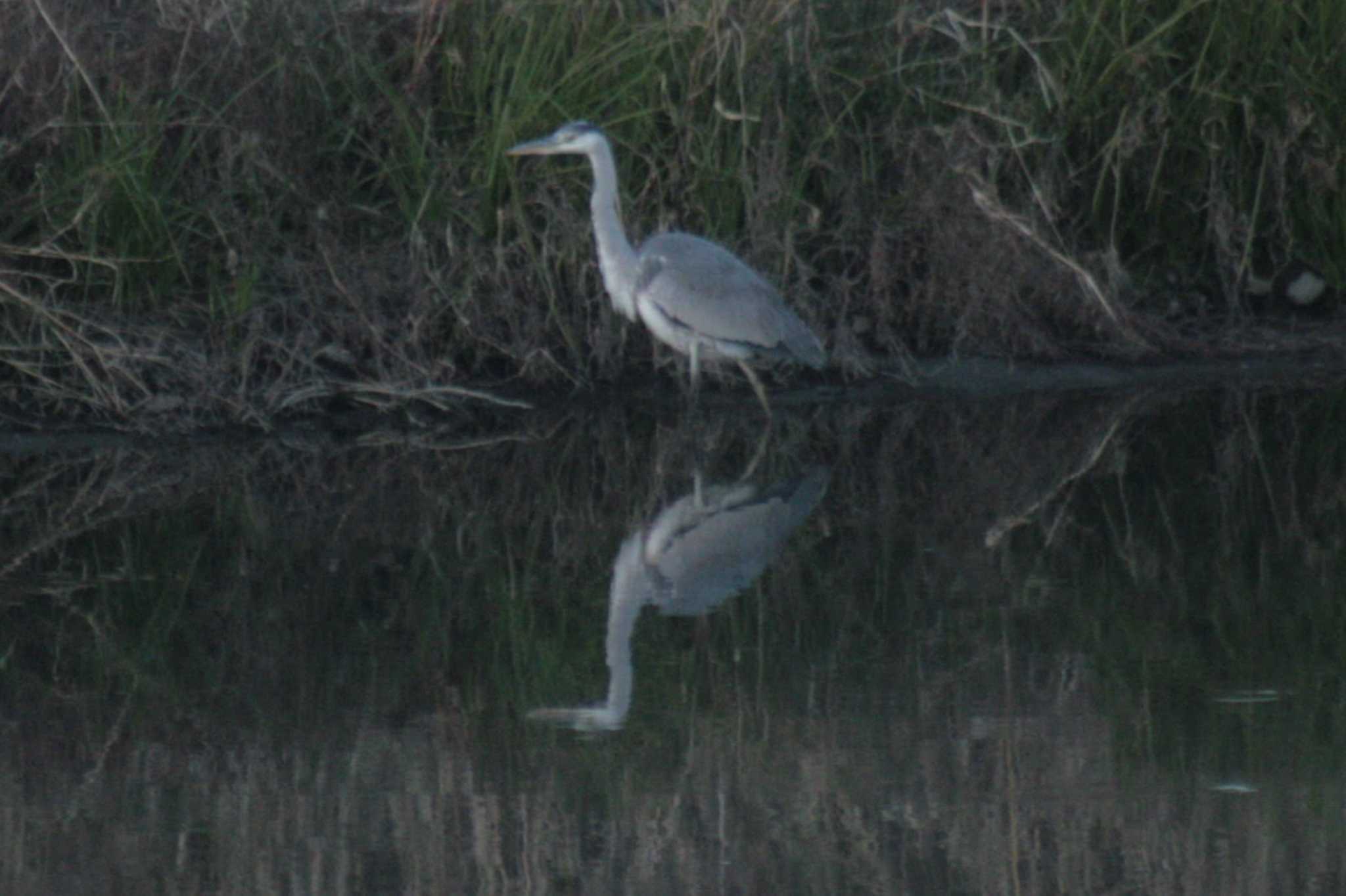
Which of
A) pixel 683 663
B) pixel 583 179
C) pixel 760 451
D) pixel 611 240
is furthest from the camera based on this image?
pixel 583 179

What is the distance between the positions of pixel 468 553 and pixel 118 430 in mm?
2461

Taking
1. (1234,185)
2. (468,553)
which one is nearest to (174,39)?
(468,553)

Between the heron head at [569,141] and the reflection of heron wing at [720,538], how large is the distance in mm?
1670

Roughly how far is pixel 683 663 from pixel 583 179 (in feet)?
14.9

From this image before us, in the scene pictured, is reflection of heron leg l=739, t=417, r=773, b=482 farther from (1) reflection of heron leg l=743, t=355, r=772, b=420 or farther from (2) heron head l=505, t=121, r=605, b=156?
(2) heron head l=505, t=121, r=605, b=156

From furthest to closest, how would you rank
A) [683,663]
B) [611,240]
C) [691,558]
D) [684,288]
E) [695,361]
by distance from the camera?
[695,361] → [611,240] → [684,288] → [691,558] → [683,663]

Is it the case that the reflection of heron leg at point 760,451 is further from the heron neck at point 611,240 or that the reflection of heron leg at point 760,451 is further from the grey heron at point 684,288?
the heron neck at point 611,240

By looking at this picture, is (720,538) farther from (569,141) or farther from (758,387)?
(569,141)

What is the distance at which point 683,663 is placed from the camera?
595 cm

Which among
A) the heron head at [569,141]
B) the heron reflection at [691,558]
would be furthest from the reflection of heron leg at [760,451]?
the heron head at [569,141]

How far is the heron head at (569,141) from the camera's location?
30.5 ft

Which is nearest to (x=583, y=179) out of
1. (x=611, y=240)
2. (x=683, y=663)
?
(x=611, y=240)

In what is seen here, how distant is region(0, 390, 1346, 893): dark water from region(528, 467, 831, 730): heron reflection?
2cm

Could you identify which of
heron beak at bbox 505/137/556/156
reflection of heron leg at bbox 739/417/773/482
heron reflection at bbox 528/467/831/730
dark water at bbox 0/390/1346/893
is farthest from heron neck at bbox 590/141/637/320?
heron reflection at bbox 528/467/831/730
